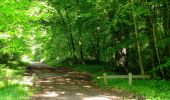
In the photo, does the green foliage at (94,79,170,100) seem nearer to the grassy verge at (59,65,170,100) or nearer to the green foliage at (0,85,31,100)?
the grassy verge at (59,65,170,100)

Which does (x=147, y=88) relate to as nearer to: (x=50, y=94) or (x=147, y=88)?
(x=147, y=88)

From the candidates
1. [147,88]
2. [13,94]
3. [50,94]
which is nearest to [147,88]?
[147,88]

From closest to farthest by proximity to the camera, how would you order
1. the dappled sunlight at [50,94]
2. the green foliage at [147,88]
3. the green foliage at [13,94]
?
the green foliage at [13,94] → the green foliage at [147,88] → the dappled sunlight at [50,94]

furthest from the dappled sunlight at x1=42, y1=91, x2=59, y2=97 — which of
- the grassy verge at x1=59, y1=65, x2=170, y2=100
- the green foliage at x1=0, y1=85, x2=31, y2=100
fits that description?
the grassy verge at x1=59, y1=65, x2=170, y2=100

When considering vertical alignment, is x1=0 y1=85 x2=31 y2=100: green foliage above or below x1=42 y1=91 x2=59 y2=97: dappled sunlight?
above

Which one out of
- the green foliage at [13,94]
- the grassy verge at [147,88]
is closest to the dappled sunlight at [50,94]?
the green foliage at [13,94]

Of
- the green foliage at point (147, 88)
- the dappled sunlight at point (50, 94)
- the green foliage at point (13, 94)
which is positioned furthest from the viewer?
the dappled sunlight at point (50, 94)

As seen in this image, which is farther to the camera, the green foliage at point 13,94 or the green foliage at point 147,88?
the green foliage at point 147,88

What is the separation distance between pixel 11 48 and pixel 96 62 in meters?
26.3

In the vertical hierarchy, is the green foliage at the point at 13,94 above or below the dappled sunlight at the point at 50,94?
above

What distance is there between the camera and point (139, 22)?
998 inches

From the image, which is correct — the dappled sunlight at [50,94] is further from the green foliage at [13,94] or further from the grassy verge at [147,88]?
the grassy verge at [147,88]

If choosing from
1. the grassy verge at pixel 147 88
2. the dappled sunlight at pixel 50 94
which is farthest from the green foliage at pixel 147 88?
the dappled sunlight at pixel 50 94

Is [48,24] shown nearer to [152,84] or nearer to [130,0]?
[130,0]
